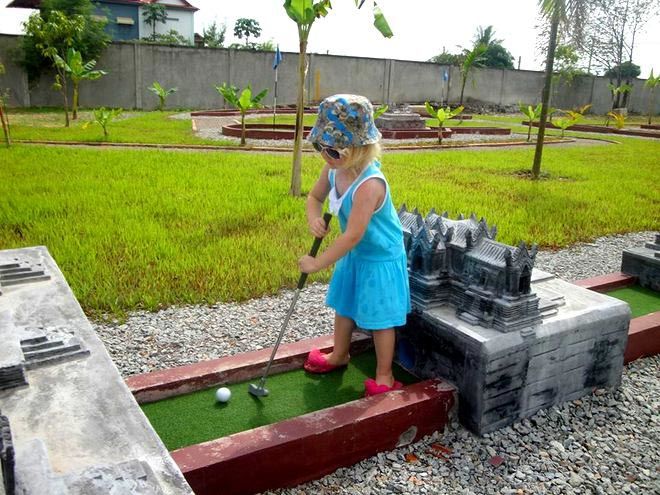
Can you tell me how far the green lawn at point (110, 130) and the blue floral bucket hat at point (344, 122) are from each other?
11.6 meters

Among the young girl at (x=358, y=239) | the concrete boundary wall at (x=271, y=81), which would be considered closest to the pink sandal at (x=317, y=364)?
the young girl at (x=358, y=239)

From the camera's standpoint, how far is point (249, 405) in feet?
9.15

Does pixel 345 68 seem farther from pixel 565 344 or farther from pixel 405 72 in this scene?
pixel 565 344

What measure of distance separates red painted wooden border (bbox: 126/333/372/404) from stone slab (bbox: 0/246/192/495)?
40cm

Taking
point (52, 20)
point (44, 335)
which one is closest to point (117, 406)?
point (44, 335)

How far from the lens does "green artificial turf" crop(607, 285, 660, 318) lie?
13.8ft

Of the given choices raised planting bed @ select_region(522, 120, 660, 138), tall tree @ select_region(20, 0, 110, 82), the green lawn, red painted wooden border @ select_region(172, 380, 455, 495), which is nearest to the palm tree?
the green lawn

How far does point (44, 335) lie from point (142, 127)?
15.6 metres

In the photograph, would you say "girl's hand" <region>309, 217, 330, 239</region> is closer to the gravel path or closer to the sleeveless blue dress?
the sleeveless blue dress

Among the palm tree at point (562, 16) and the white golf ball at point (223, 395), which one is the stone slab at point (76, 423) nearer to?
the white golf ball at point (223, 395)

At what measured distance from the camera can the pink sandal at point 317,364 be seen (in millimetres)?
3111

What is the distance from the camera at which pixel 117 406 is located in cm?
207

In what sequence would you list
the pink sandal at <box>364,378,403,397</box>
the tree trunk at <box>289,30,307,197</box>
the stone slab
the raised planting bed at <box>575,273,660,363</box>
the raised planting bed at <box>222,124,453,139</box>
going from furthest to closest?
the raised planting bed at <box>222,124,453,139</box>
the tree trunk at <box>289,30,307,197</box>
the raised planting bed at <box>575,273,660,363</box>
the pink sandal at <box>364,378,403,397</box>
the stone slab

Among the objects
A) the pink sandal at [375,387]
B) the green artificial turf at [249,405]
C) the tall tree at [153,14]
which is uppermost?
the tall tree at [153,14]
